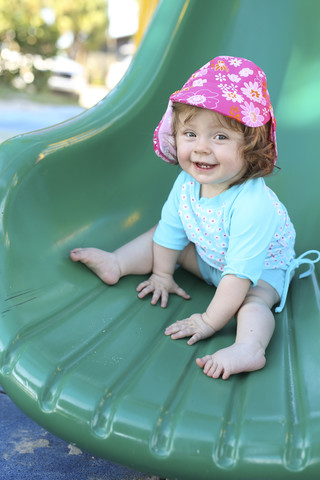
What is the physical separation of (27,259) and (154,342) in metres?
0.36

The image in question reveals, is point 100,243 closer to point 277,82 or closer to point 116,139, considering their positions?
point 116,139

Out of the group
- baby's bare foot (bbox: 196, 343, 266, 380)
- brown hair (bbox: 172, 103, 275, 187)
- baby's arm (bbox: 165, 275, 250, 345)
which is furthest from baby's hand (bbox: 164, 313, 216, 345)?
brown hair (bbox: 172, 103, 275, 187)

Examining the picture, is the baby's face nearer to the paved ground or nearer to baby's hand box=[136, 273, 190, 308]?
baby's hand box=[136, 273, 190, 308]

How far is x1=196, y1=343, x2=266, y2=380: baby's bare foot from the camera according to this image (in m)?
1.17

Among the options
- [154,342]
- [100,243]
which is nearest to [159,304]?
[154,342]

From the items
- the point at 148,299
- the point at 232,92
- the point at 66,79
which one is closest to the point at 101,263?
the point at 148,299

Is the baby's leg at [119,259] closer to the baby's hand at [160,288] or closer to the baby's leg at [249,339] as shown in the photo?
the baby's hand at [160,288]

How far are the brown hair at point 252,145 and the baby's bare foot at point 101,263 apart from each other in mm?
381

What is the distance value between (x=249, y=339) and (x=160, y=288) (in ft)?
1.09

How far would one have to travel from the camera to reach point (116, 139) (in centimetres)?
180

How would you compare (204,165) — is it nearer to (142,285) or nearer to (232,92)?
(232,92)

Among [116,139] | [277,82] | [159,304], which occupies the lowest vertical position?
[159,304]

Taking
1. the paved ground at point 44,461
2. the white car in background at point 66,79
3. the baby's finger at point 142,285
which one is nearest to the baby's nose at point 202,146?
the baby's finger at point 142,285

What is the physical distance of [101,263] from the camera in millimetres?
1530
